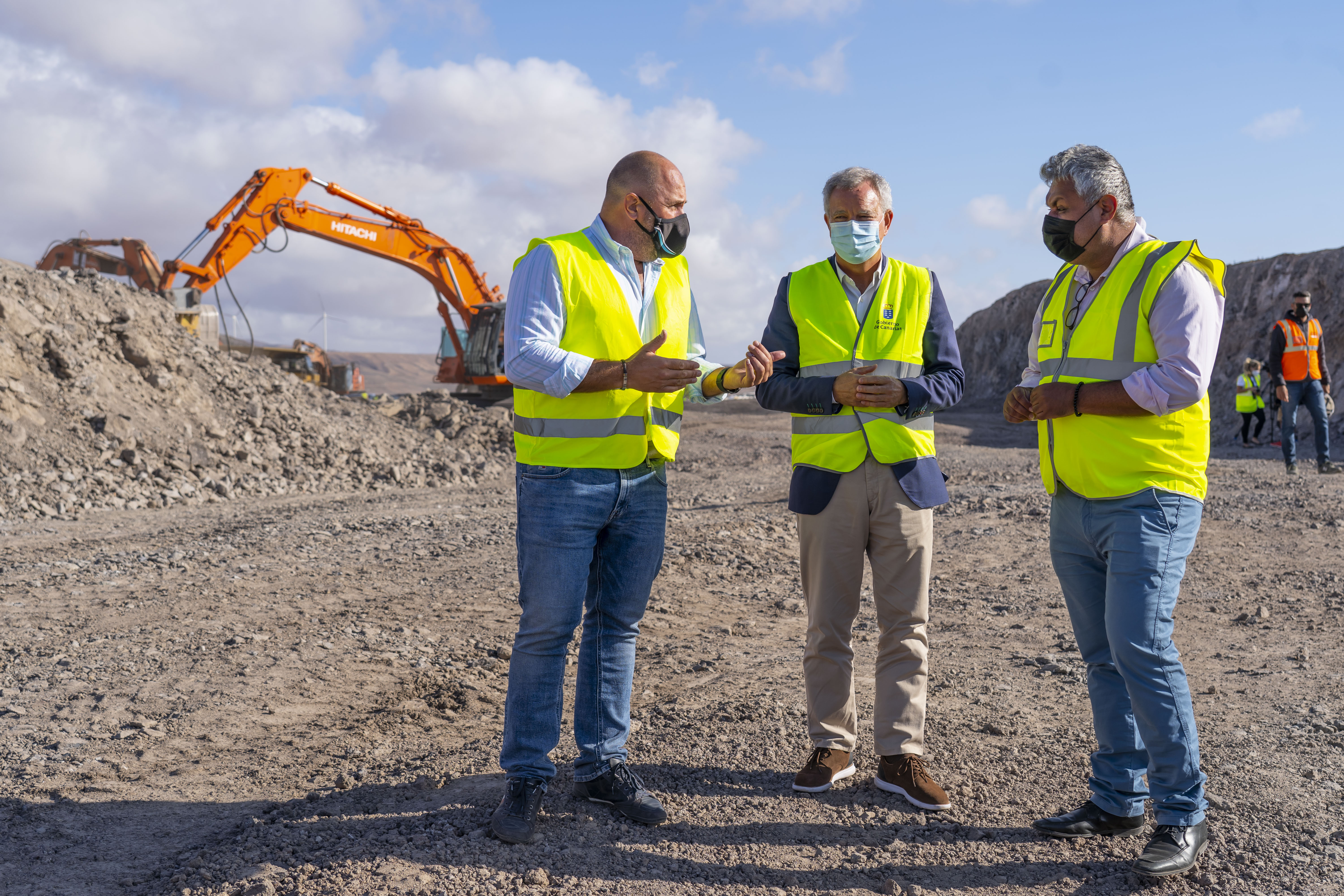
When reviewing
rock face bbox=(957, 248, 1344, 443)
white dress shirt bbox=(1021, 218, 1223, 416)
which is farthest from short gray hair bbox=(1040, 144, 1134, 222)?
rock face bbox=(957, 248, 1344, 443)

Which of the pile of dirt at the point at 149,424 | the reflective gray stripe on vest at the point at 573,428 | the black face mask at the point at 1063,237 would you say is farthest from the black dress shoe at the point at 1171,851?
the pile of dirt at the point at 149,424

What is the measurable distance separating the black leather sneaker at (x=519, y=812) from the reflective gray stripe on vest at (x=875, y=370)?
1.67m

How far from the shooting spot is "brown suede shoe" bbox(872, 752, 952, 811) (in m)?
3.16

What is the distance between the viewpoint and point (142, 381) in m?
13.0

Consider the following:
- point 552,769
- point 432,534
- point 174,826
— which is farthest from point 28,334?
point 552,769

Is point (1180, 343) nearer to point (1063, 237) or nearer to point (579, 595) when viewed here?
point (1063, 237)

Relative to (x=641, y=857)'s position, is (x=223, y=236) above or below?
above

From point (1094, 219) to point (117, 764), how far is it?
4209mm

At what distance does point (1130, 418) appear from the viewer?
2.74 m

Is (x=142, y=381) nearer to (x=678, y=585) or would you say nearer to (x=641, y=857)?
(x=678, y=585)

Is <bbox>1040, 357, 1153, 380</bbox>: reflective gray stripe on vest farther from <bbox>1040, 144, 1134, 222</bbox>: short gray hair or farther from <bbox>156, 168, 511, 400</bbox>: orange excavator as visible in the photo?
<bbox>156, 168, 511, 400</bbox>: orange excavator

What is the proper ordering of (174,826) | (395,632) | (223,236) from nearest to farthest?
(174,826) < (395,632) < (223,236)

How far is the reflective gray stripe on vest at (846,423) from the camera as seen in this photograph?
3.21 m

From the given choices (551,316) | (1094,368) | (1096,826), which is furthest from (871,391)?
(1096,826)
